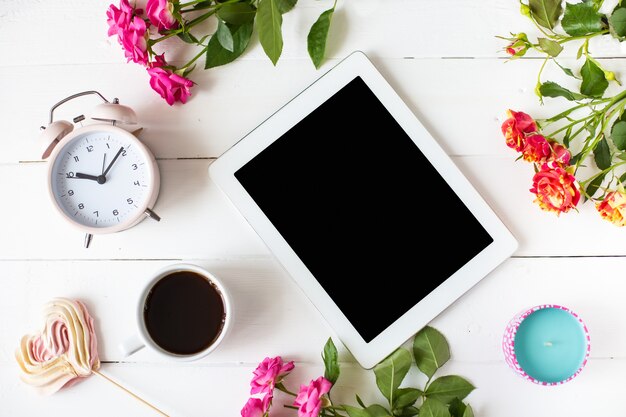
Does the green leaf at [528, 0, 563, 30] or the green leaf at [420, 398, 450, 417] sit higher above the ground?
A: the green leaf at [528, 0, 563, 30]

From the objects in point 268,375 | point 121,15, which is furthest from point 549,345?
point 121,15

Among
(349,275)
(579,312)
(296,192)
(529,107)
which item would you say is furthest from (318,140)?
(579,312)

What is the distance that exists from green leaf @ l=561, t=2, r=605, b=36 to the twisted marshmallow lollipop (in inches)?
28.5

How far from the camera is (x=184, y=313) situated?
28.0 inches

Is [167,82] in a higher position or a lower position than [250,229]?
higher

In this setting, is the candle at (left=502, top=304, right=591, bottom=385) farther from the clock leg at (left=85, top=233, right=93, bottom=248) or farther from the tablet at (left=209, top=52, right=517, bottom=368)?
the clock leg at (left=85, top=233, right=93, bottom=248)

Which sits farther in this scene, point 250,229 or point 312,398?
point 250,229

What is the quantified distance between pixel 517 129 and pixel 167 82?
44cm

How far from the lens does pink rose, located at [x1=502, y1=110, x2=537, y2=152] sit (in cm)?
70

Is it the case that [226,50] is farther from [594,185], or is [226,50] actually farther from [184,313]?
[594,185]

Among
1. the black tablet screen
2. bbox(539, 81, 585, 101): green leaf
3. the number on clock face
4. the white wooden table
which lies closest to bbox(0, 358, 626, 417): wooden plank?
the white wooden table

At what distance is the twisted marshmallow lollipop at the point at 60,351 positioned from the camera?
75cm

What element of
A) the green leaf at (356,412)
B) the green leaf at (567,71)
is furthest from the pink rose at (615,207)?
the green leaf at (356,412)

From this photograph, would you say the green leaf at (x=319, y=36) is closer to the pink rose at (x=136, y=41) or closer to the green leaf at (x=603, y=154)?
the pink rose at (x=136, y=41)
